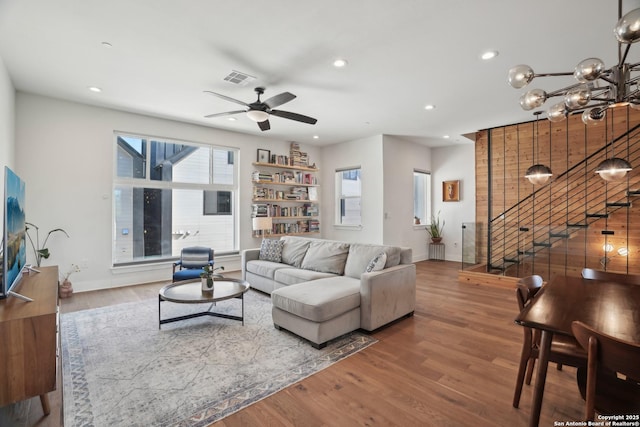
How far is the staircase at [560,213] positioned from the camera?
4723 millimetres

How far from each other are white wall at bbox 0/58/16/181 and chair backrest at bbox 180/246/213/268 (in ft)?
6.98

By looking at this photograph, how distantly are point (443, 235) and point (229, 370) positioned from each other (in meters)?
6.85

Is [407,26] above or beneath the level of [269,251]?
above

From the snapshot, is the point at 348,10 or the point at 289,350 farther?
the point at 289,350

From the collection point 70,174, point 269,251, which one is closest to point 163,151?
point 70,174

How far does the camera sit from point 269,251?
4844 mm

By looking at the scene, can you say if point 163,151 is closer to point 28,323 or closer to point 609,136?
point 28,323

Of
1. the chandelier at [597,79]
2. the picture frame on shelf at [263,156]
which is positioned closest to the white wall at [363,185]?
the picture frame on shelf at [263,156]

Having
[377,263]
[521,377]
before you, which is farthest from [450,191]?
[521,377]

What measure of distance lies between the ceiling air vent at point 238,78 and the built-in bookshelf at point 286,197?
2777 mm

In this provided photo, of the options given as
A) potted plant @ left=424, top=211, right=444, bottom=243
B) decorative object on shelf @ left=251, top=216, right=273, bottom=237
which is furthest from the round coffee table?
potted plant @ left=424, top=211, right=444, bottom=243

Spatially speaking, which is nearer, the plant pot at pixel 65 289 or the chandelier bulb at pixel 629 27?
the chandelier bulb at pixel 629 27

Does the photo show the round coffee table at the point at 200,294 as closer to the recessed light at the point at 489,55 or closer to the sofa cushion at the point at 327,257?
the sofa cushion at the point at 327,257

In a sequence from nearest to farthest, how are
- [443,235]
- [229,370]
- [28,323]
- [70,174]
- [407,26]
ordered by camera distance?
[28,323] → [229,370] → [407,26] → [70,174] → [443,235]
